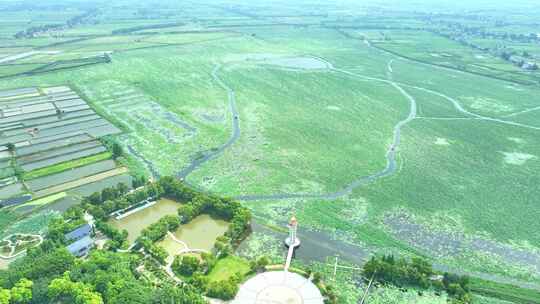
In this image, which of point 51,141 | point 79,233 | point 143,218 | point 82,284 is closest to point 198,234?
point 143,218

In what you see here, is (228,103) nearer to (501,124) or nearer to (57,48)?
(501,124)

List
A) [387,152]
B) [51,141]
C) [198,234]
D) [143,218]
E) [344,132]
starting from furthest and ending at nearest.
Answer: [344,132] → [51,141] → [387,152] → [143,218] → [198,234]

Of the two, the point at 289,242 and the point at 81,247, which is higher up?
the point at 81,247

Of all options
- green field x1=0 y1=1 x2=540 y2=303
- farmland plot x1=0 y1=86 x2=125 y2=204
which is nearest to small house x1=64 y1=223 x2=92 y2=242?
farmland plot x1=0 y1=86 x2=125 y2=204

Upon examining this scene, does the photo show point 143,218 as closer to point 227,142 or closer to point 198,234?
point 198,234

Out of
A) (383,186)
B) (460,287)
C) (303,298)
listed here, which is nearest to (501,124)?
(383,186)

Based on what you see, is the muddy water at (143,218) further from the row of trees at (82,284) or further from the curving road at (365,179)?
the curving road at (365,179)

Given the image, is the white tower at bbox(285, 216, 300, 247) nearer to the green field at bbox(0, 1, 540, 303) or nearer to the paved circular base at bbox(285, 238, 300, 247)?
the paved circular base at bbox(285, 238, 300, 247)
